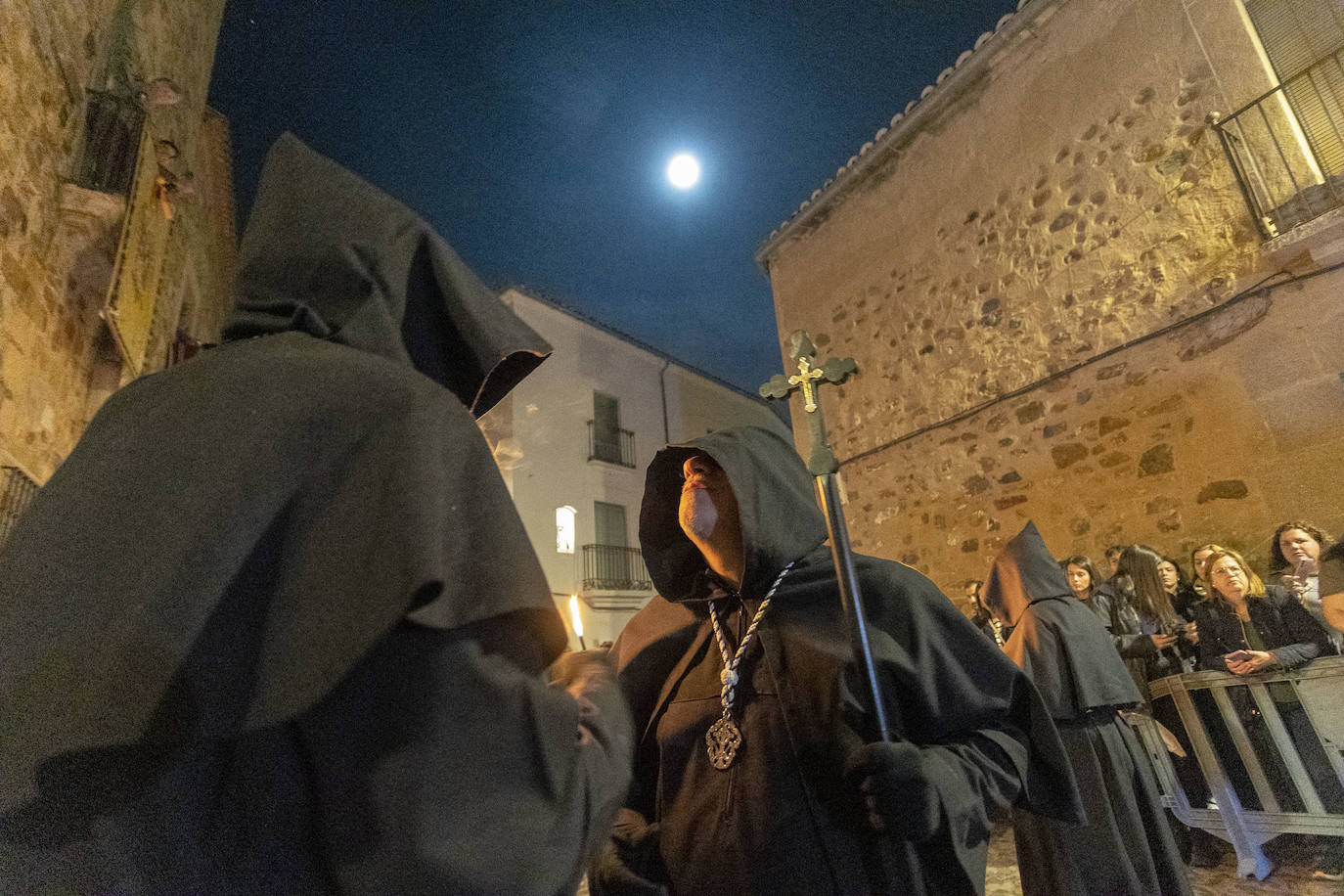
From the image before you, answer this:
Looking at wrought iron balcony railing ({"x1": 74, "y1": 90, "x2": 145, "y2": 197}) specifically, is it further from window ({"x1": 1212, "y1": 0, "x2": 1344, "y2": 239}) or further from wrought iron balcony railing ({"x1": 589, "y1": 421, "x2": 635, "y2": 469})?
wrought iron balcony railing ({"x1": 589, "y1": 421, "x2": 635, "y2": 469})

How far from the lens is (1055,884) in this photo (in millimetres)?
3703

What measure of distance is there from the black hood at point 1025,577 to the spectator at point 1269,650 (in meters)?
1.17

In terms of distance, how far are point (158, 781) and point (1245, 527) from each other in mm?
6592

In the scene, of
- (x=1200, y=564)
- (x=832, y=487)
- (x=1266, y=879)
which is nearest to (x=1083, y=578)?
(x=1200, y=564)

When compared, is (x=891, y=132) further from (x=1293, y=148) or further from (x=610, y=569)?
(x=610, y=569)

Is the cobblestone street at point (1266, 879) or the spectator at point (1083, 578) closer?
the cobblestone street at point (1266, 879)

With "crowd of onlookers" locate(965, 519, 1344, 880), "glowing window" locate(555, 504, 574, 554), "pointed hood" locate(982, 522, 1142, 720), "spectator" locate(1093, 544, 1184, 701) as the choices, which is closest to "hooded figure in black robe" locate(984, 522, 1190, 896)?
"pointed hood" locate(982, 522, 1142, 720)

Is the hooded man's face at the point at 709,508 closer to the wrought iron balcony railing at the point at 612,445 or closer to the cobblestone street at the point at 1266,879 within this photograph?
the cobblestone street at the point at 1266,879

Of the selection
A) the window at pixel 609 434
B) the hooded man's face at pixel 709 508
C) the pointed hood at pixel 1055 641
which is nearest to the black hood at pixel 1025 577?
the pointed hood at pixel 1055 641

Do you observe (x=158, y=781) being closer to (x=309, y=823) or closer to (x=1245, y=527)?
(x=309, y=823)

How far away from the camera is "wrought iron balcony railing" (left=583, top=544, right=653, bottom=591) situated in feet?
49.3

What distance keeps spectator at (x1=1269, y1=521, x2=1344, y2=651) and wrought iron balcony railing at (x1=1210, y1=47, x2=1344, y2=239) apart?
2328mm

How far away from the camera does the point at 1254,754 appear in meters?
4.25

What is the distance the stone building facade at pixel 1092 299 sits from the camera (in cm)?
488
